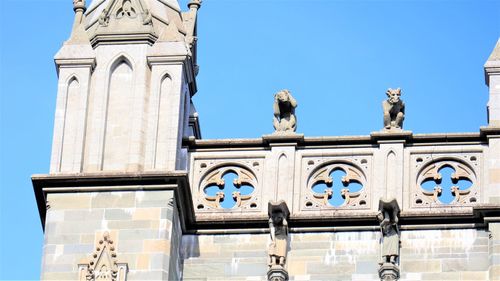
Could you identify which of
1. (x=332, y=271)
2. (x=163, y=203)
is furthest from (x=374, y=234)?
(x=163, y=203)

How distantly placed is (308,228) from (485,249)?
8.45 ft

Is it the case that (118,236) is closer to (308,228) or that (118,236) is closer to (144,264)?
(144,264)

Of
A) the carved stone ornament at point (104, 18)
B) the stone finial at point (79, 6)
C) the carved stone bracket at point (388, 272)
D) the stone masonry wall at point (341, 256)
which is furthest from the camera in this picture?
the stone finial at point (79, 6)

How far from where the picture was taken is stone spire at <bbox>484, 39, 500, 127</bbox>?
33.6 meters

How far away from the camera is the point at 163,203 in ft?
106

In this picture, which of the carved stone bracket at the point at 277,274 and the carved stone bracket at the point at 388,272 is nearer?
the carved stone bracket at the point at 388,272

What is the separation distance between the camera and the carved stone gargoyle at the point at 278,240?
106 feet

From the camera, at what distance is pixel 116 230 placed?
32250 millimetres

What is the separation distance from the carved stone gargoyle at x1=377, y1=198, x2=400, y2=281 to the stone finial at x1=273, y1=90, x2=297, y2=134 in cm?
218

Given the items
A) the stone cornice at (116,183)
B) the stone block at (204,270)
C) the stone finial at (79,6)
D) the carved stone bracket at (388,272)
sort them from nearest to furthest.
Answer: the carved stone bracket at (388,272) < the stone cornice at (116,183) < the stone block at (204,270) < the stone finial at (79,6)

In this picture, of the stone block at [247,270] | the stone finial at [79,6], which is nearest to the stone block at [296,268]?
the stone block at [247,270]

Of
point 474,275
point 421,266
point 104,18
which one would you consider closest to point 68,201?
point 104,18

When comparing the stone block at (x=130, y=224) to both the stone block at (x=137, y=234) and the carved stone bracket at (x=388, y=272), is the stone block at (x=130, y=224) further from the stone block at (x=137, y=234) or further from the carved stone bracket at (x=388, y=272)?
the carved stone bracket at (x=388, y=272)

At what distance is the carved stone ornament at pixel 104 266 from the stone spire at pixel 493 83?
5.90m
